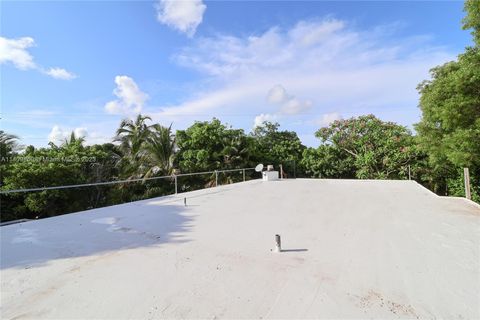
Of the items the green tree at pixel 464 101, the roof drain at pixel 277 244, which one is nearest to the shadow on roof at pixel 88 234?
the roof drain at pixel 277 244

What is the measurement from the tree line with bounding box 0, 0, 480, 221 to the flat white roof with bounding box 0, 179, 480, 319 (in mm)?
4407

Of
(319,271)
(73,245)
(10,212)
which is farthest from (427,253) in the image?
(10,212)

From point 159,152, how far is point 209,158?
7.14 feet

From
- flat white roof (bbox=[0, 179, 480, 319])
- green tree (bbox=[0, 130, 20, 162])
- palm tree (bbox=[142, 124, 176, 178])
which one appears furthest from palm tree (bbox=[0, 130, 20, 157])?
flat white roof (bbox=[0, 179, 480, 319])

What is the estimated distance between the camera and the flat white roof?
64.6 inches

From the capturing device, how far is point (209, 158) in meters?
10.8

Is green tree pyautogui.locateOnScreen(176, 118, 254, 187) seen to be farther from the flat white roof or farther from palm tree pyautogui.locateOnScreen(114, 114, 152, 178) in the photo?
the flat white roof

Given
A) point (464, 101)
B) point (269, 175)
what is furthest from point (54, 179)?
point (464, 101)

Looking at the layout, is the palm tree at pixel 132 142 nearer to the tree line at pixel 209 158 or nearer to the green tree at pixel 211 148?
the tree line at pixel 209 158

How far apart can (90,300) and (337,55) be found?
9.77 metres

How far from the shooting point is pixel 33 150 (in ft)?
33.2

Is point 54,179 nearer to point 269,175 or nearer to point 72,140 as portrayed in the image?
point 72,140

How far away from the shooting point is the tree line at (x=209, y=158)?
7.66m

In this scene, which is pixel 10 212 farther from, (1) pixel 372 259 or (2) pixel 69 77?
(1) pixel 372 259
